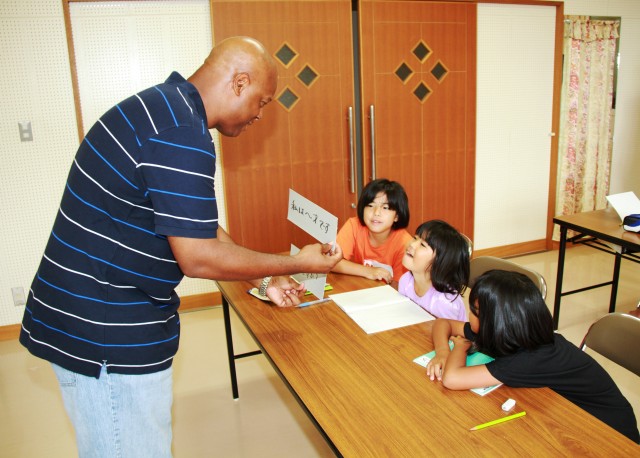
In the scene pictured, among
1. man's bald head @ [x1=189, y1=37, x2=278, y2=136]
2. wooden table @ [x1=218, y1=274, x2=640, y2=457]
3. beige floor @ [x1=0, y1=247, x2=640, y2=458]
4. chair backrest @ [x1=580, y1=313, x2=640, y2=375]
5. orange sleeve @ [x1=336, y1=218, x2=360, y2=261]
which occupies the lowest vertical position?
beige floor @ [x1=0, y1=247, x2=640, y2=458]

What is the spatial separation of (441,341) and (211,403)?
1602 millimetres

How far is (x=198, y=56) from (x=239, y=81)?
2556mm

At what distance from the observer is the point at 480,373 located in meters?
1.38

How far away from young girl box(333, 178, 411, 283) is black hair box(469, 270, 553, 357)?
3.41 ft

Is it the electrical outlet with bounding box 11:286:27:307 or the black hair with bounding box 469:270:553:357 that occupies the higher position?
the black hair with bounding box 469:270:553:357

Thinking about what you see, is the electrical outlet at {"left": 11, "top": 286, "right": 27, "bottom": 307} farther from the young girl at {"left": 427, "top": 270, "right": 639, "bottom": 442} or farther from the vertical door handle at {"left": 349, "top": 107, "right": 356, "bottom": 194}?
the young girl at {"left": 427, "top": 270, "right": 639, "bottom": 442}

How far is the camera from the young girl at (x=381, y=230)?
2.61 metres

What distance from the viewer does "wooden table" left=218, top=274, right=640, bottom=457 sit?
3.78 feet

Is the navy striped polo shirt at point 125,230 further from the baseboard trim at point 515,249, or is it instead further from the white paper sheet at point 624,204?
the baseboard trim at point 515,249

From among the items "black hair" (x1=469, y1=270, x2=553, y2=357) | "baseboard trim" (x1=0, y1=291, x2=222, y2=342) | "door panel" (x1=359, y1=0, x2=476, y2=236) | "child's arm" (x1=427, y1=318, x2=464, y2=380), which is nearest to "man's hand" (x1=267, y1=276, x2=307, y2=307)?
"child's arm" (x1=427, y1=318, x2=464, y2=380)

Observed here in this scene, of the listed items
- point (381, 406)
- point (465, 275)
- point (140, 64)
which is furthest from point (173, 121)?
point (140, 64)

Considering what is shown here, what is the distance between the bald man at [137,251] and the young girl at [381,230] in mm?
1343

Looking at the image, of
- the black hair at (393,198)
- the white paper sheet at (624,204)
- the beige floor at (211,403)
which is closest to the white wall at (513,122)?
the beige floor at (211,403)

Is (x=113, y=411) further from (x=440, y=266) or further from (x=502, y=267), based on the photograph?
(x=502, y=267)
